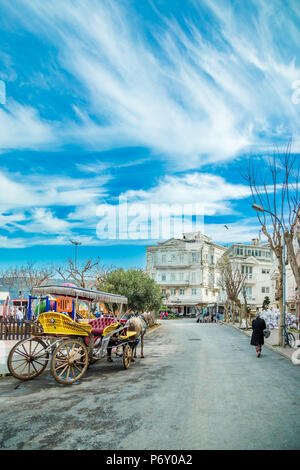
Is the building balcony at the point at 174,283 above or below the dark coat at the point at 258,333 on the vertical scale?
above

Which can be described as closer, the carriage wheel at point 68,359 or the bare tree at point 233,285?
the carriage wheel at point 68,359

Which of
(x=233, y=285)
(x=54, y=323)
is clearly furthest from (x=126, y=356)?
(x=233, y=285)

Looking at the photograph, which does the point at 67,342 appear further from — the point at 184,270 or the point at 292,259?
the point at 184,270

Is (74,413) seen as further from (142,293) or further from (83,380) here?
(142,293)

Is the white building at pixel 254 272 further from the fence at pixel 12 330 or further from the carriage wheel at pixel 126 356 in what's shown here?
the carriage wheel at pixel 126 356

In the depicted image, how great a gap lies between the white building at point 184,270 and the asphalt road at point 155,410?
7281 cm

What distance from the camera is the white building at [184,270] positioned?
84438 mm

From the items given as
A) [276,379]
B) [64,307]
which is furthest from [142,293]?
[276,379]

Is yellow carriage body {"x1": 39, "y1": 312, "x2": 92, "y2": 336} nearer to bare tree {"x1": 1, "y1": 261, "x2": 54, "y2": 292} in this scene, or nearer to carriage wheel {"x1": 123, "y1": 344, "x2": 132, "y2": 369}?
carriage wheel {"x1": 123, "y1": 344, "x2": 132, "y2": 369}

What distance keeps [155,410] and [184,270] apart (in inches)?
3106

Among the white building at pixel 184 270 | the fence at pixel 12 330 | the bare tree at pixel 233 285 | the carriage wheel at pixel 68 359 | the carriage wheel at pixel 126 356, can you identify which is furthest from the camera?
the white building at pixel 184 270

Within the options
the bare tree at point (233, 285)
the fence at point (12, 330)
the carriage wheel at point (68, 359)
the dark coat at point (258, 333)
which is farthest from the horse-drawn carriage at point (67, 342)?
the bare tree at point (233, 285)

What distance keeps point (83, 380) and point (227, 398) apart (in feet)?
12.6
